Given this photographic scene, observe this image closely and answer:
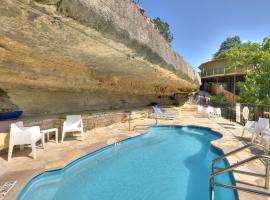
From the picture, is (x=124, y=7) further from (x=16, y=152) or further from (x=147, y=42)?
(x=16, y=152)

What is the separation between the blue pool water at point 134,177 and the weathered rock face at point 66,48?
2759 mm

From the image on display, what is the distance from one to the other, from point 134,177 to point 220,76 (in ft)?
90.7

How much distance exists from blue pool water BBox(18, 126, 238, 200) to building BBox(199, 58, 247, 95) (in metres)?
23.1

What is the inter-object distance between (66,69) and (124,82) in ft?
12.0

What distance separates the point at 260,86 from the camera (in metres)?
14.9

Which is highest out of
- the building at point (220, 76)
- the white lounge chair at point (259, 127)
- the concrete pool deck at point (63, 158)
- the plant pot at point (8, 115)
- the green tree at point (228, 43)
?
the green tree at point (228, 43)

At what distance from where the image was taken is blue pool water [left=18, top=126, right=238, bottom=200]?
11.0 ft

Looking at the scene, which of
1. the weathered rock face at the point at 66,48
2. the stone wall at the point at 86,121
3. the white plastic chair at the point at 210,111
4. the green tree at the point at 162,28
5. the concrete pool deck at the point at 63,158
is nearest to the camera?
the weathered rock face at the point at 66,48

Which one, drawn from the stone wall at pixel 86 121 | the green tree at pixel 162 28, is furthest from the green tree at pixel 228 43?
the stone wall at pixel 86 121

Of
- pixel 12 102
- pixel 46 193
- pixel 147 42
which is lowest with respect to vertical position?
pixel 46 193

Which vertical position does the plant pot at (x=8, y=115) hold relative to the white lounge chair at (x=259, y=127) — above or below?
above

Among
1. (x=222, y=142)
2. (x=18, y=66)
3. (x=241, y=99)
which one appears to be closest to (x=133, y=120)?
(x=222, y=142)

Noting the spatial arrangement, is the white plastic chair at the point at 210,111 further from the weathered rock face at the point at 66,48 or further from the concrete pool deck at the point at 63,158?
the weathered rock face at the point at 66,48

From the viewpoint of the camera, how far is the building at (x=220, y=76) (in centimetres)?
2602
